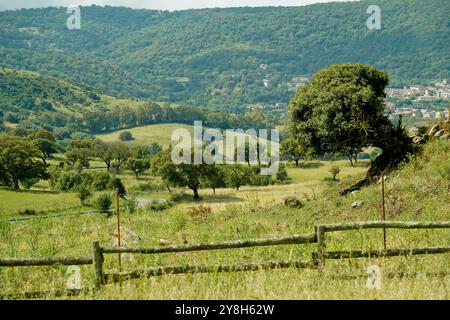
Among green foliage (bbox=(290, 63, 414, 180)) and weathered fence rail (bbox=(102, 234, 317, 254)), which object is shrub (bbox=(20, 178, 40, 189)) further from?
weathered fence rail (bbox=(102, 234, 317, 254))

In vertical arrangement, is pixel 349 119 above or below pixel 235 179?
above

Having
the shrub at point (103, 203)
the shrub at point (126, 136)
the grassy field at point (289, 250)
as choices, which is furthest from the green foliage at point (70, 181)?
the shrub at point (126, 136)

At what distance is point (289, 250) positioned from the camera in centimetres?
1454

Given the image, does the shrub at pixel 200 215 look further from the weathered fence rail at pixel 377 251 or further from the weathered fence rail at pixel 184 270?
the weathered fence rail at pixel 377 251

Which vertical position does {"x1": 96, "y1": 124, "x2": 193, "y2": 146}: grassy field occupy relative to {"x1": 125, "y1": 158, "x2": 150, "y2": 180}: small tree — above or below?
above

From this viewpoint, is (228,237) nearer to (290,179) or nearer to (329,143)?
(329,143)

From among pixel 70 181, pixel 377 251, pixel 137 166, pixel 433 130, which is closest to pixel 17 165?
pixel 70 181

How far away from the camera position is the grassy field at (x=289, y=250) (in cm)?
1087

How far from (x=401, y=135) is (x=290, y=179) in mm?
53992

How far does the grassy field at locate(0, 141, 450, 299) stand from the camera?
10867 mm

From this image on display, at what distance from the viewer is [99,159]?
123500 millimetres

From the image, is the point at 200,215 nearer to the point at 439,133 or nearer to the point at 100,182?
the point at 439,133

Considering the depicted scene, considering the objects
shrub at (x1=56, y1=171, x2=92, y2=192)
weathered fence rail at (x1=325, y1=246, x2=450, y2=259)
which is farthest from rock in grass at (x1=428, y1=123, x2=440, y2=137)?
shrub at (x1=56, y1=171, x2=92, y2=192)
